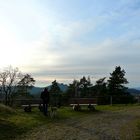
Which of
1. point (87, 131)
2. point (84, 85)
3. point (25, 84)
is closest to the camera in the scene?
point (87, 131)

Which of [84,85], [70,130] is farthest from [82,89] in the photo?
[70,130]

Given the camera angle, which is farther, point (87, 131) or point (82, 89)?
point (82, 89)

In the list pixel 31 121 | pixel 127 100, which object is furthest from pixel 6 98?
pixel 31 121

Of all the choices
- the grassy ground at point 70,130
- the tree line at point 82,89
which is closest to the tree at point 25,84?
the tree line at point 82,89

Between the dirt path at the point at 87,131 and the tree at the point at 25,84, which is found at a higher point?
the tree at the point at 25,84

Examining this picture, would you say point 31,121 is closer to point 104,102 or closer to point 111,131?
point 111,131

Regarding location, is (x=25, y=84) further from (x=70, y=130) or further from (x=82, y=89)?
(x=70, y=130)

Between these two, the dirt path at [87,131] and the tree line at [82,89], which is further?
the tree line at [82,89]

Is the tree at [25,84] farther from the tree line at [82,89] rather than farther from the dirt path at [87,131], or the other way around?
the dirt path at [87,131]

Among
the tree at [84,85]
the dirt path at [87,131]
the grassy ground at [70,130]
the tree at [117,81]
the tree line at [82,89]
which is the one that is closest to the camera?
the dirt path at [87,131]

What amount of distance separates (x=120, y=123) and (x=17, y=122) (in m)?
5.57

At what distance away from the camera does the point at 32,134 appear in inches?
749

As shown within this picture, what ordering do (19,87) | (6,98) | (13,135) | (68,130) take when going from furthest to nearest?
(19,87), (6,98), (68,130), (13,135)

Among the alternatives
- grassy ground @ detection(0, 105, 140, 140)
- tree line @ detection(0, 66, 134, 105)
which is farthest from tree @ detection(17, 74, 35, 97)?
grassy ground @ detection(0, 105, 140, 140)
